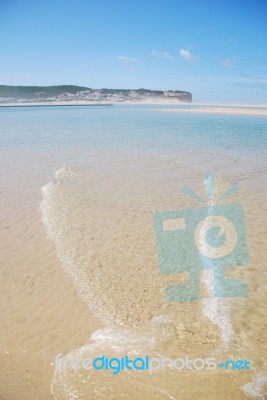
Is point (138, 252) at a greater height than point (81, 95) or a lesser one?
lesser

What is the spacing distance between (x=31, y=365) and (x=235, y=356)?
2.23 metres

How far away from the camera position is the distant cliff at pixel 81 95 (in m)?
117


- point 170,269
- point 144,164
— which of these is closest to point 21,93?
point 144,164

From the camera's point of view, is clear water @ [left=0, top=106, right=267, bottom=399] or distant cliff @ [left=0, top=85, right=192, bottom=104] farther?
distant cliff @ [left=0, top=85, right=192, bottom=104]

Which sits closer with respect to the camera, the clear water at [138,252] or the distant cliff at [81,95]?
the clear water at [138,252]

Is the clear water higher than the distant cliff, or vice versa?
the distant cliff

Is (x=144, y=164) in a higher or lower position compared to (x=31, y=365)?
higher

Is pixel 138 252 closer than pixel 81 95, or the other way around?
pixel 138 252

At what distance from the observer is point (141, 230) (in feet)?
22.1

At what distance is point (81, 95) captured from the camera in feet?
430

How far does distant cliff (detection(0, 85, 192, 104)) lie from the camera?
117375 mm

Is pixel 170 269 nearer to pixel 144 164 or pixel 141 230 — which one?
pixel 141 230

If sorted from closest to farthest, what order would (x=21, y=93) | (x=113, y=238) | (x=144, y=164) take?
(x=113, y=238)
(x=144, y=164)
(x=21, y=93)

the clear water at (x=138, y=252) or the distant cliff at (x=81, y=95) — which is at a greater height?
the distant cliff at (x=81, y=95)
